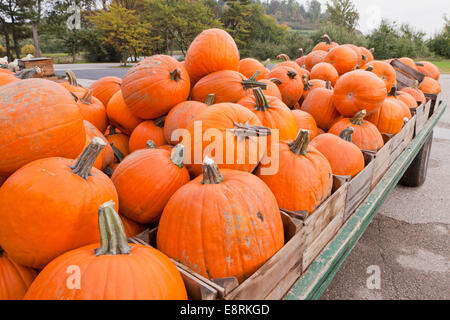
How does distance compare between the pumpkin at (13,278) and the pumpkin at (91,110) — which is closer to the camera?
the pumpkin at (13,278)

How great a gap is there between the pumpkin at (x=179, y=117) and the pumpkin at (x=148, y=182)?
37 centimetres

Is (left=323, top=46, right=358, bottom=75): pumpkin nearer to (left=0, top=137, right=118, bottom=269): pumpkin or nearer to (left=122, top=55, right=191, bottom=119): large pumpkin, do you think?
(left=122, top=55, right=191, bottom=119): large pumpkin

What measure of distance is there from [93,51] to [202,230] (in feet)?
118

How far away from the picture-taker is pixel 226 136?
1.46 meters

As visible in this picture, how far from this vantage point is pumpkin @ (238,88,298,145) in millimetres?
1854

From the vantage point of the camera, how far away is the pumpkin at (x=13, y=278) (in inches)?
42.1

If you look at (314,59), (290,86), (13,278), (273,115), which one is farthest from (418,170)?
(13,278)

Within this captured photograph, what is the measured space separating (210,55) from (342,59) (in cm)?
216

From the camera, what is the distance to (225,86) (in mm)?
2207

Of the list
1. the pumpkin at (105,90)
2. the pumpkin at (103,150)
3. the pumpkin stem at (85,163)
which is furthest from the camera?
the pumpkin at (105,90)

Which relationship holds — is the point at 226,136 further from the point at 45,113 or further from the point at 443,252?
the point at 443,252

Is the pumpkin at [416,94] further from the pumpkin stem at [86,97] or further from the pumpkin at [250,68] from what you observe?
the pumpkin stem at [86,97]

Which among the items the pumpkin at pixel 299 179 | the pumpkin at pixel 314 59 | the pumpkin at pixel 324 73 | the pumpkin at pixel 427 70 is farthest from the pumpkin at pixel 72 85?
the pumpkin at pixel 427 70

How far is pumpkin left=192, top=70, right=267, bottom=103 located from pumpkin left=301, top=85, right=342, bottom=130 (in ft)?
2.49
